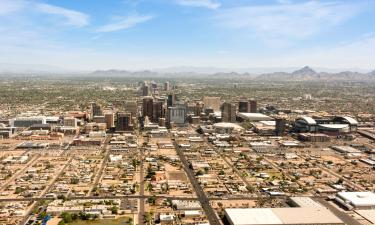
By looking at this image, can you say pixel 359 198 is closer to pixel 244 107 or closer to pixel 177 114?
pixel 177 114

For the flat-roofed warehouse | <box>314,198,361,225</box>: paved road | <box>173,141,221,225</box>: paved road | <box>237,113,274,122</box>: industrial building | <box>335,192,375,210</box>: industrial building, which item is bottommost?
<box>314,198,361,225</box>: paved road

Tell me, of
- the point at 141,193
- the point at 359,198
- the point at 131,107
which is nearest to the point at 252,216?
the point at 359,198

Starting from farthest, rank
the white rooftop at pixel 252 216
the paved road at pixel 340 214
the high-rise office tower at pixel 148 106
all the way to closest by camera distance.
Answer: the high-rise office tower at pixel 148 106, the paved road at pixel 340 214, the white rooftop at pixel 252 216

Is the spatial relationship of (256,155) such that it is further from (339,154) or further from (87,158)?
(87,158)

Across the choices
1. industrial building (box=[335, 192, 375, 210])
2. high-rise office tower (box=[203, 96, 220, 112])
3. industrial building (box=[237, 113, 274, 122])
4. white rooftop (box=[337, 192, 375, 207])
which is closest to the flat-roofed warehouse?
industrial building (box=[335, 192, 375, 210])

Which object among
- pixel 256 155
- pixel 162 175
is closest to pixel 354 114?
pixel 256 155

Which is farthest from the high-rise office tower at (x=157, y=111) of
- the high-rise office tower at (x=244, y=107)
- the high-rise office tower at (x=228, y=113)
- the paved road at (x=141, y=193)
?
the paved road at (x=141, y=193)

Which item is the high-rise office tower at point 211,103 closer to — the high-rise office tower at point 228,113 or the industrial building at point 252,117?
the industrial building at point 252,117

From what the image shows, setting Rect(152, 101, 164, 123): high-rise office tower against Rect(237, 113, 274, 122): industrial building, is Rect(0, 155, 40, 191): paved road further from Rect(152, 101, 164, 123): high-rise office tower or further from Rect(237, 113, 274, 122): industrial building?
Rect(237, 113, 274, 122): industrial building
